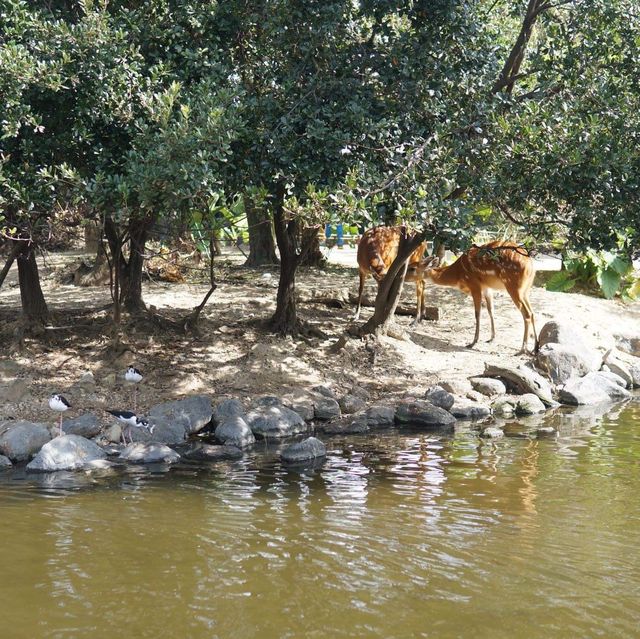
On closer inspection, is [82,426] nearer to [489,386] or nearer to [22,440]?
[22,440]

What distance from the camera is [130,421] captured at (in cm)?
927

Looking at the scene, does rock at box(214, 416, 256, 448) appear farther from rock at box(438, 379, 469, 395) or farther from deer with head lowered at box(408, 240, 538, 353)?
deer with head lowered at box(408, 240, 538, 353)

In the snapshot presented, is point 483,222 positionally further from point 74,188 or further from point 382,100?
point 74,188

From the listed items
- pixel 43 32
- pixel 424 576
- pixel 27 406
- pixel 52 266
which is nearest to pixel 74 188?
pixel 43 32

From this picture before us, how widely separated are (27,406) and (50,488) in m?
2.37

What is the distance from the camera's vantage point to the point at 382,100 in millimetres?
9602

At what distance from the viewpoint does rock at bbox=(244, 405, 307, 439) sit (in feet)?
33.2

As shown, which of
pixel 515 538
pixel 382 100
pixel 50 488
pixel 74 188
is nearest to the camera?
pixel 515 538

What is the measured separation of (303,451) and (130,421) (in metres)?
1.72

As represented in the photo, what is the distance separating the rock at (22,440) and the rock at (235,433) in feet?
5.65

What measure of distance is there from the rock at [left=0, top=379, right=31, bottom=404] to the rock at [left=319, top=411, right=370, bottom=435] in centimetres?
328

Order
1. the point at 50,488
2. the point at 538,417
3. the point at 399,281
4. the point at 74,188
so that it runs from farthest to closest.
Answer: the point at 399,281 → the point at 538,417 → the point at 74,188 → the point at 50,488

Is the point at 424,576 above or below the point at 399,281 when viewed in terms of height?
below

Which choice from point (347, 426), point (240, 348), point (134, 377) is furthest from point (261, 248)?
point (134, 377)
